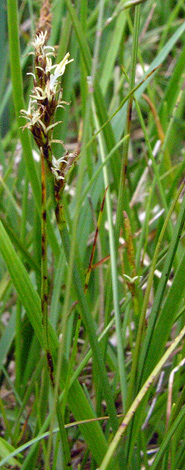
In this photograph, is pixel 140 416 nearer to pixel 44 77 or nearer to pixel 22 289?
pixel 22 289

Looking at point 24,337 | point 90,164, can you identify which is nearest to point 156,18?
point 90,164

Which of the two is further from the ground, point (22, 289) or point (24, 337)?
point (22, 289)

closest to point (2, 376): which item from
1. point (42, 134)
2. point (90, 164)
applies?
point (90, 164)

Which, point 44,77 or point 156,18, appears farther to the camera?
point 156,18

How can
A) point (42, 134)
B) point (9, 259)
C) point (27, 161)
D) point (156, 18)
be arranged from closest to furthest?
point (42, 134)
point (9, 259)
point (27, 161)
point (156, 18)

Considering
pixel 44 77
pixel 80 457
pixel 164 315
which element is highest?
pixel 44 77

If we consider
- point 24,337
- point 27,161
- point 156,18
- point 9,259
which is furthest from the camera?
point 156,18

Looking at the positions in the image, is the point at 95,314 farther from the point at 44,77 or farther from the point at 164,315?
the point at 44,77

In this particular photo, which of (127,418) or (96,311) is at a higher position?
(127,418)

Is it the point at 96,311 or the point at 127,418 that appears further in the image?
the point at 96,311
